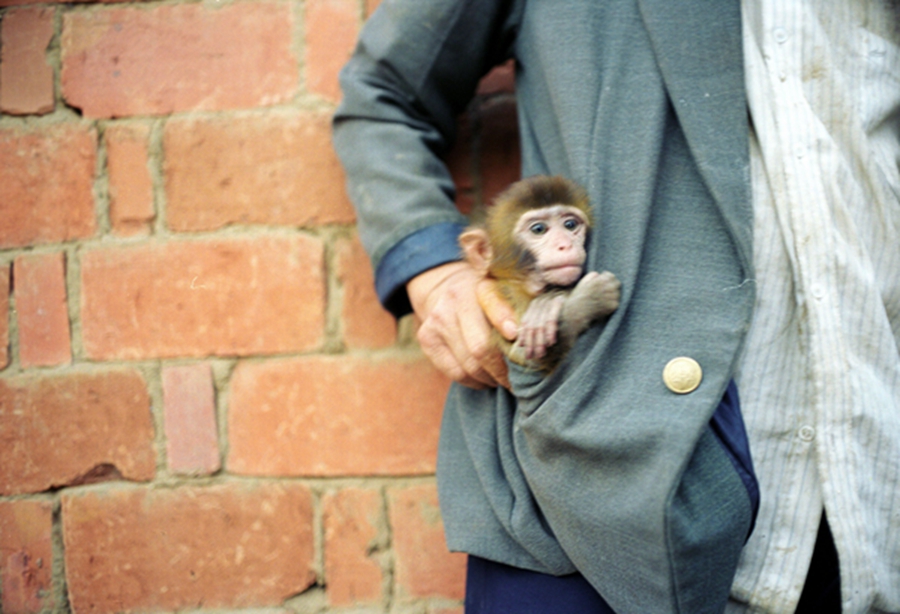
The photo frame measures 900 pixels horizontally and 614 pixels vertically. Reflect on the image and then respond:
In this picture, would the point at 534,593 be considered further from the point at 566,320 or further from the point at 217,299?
the point at 217,299

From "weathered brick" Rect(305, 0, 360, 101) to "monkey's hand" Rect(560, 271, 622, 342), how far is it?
2.25 ft

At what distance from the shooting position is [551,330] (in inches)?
30.8

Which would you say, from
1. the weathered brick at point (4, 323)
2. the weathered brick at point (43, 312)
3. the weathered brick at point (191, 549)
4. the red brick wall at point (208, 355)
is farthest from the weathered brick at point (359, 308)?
the weathered brick at point (4, 323)

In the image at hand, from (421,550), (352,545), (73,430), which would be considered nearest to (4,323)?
(73,430)

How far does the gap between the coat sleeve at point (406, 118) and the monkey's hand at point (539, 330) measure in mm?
198

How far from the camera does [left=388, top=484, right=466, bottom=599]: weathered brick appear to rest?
1225 mm

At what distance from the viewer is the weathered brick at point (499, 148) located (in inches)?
49.2

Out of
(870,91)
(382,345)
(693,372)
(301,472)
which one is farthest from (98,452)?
(870,91)

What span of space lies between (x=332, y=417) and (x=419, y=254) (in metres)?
0.42

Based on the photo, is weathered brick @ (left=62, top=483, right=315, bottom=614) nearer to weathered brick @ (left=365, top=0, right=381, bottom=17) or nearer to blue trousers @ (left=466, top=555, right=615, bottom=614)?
blue trousers @ (left=466, top=555, right=615, bottom=614)

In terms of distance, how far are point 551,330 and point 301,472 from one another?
64 cm

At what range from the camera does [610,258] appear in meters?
0.82

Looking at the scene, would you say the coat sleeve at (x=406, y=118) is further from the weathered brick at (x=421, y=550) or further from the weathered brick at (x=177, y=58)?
the weathered brick at (x=421, y=550)

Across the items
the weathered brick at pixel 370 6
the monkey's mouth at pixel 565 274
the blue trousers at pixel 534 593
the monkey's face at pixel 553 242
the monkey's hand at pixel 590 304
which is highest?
the weathered brick at pixel 370 6
